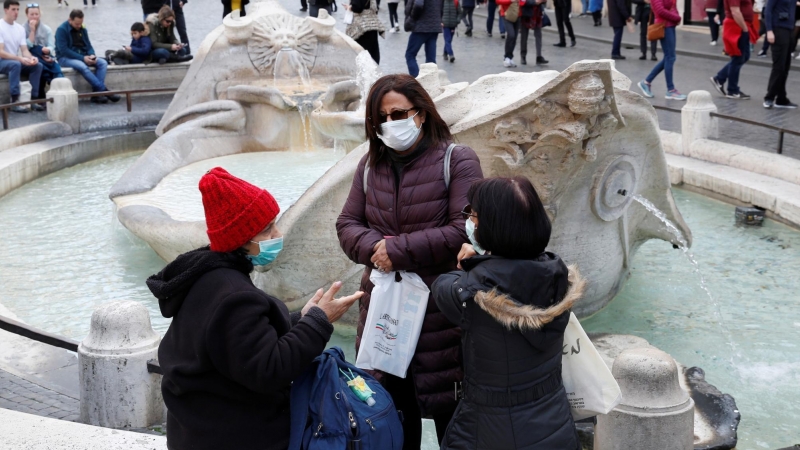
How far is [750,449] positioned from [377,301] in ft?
5.90

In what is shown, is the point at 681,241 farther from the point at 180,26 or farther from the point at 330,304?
the point at 180,26

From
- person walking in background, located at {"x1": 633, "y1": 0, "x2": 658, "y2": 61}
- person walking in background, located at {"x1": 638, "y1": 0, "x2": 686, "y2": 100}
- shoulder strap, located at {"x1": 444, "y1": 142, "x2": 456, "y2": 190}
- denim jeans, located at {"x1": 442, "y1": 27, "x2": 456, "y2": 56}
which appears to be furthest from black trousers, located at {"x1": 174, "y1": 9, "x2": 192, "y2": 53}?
shoulder strap, located at {"x1": 444, "y1": 142, "x2": 456, "y2": 190}

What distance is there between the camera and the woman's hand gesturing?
3180 millimetres

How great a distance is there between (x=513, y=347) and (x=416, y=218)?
0.75 m

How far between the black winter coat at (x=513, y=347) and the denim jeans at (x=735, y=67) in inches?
370

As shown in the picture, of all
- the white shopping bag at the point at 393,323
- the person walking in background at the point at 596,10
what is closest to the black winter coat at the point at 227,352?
the white shopping bag at the point at 393,323

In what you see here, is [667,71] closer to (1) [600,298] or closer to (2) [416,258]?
(1) [600,298]

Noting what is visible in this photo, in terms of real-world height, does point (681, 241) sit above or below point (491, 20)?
below

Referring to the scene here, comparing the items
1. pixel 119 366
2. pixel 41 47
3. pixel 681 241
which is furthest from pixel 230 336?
pixel 41 47

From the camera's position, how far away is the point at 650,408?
3.16 metres

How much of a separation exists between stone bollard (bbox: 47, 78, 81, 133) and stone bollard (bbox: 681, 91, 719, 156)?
238 inches

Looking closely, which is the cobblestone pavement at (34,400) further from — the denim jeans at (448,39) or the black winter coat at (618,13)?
the black winter coat at (618,13)

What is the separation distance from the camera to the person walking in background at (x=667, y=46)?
11773mm

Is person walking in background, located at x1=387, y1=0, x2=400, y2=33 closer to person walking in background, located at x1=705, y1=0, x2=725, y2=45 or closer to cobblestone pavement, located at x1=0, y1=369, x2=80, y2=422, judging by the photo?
person walking in background, located at x1=705, y1=0, x2=725, y2=45
